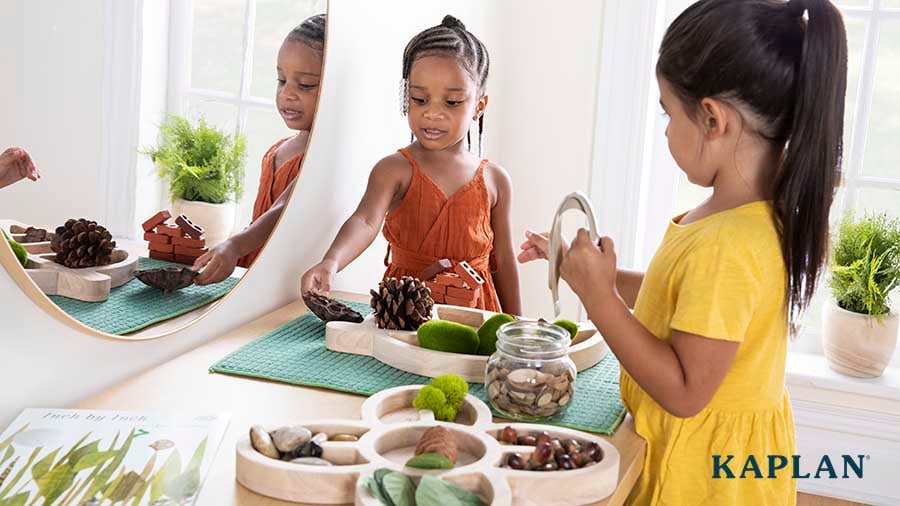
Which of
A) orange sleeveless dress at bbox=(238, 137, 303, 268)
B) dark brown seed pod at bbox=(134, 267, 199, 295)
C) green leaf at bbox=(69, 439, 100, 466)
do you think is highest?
orange sleeveless dress at bbox=(238, 137, 303, 268)

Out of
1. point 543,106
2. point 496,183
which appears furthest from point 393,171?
point 543,106

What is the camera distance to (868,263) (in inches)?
90.5

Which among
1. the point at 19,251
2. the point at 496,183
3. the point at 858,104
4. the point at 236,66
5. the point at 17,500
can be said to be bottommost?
the point at 17,500

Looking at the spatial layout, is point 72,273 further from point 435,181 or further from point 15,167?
point 435,181

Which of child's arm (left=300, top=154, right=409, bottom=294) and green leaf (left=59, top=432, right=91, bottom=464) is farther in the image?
child's arm (left=300, top=154, right=409, bottom=294)

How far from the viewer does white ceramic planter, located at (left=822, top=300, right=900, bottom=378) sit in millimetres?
2338

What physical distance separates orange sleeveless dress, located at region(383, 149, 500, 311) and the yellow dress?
531 millimetres

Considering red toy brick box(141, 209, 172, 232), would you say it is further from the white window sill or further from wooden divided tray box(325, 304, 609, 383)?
the white window sill

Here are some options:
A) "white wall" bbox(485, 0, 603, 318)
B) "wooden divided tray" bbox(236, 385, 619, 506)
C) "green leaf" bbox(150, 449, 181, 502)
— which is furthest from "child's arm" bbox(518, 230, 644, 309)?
"white wall" bbox(485, 0, 603, 318)

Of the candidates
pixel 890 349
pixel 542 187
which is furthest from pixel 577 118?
pixel 890 349

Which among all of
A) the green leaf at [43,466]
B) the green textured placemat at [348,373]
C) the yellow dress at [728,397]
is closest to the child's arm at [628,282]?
the green textured placemat at [348,373]

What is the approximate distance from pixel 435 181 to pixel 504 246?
8.6 inches

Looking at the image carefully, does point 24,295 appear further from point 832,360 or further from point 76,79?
point 832,360

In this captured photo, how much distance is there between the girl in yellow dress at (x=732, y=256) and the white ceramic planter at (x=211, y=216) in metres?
0.44
